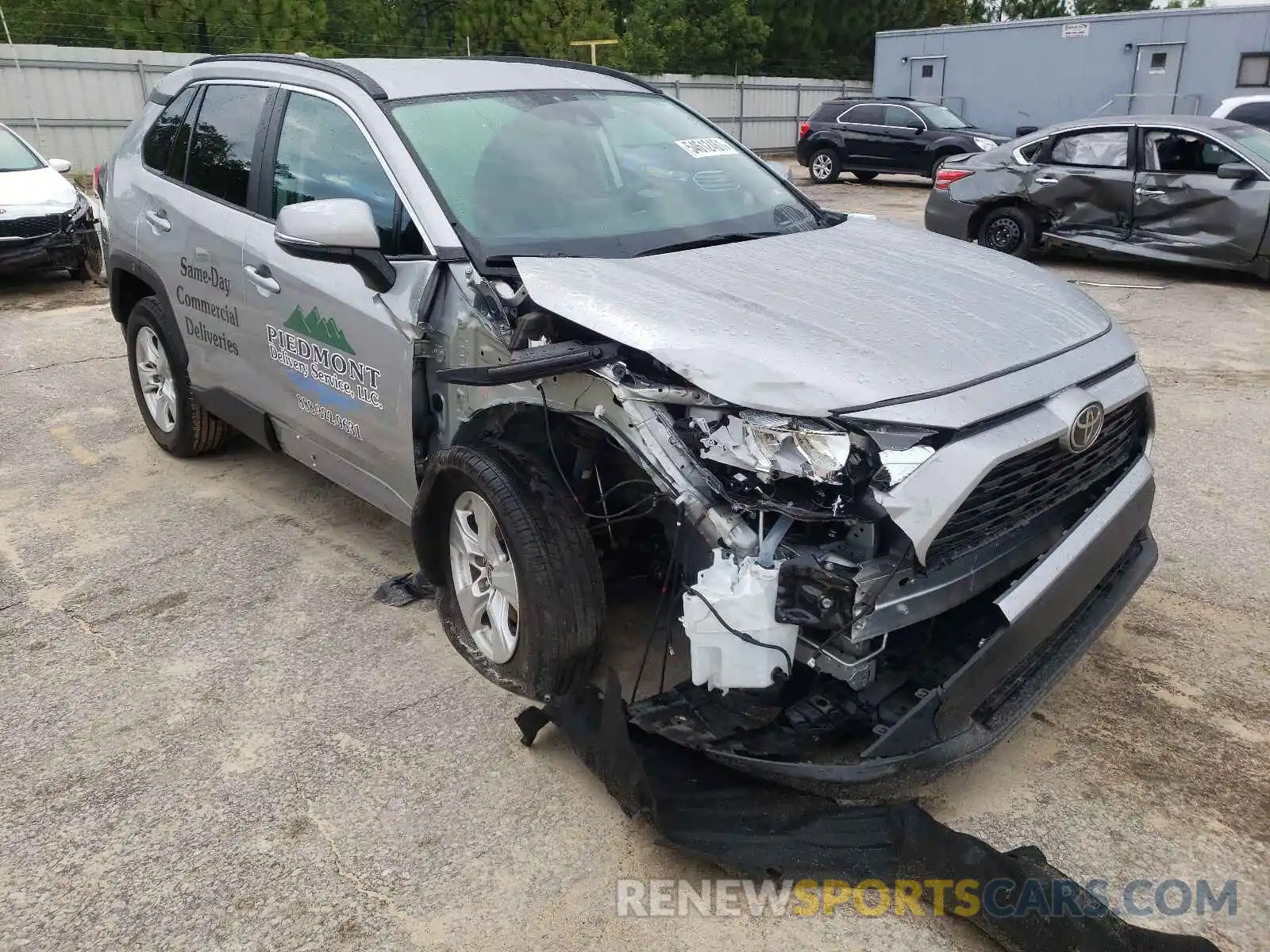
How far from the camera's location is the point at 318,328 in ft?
12.2

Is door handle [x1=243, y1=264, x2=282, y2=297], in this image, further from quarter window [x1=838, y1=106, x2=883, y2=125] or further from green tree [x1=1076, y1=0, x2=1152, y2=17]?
green tree [x1=1076, y1=0, x2=1152, y2=17]

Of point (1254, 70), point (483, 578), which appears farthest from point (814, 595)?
point (1254, 70)

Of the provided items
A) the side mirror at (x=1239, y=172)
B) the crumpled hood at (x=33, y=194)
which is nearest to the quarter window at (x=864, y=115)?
the side mirror at (x=1239, y=172)

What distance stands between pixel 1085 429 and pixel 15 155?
11.4m

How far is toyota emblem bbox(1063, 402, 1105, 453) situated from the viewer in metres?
2.67

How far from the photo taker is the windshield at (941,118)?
1920 centimetres

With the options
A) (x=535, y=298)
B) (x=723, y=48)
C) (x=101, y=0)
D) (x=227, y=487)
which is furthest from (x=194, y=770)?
(x=723, y=48)

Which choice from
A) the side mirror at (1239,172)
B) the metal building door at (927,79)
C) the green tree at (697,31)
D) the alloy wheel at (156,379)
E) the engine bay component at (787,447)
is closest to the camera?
the engine bay component at (787,447)

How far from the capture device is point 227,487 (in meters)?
5.18

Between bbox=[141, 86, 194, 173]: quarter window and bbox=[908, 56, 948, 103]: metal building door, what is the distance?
72.7 ft

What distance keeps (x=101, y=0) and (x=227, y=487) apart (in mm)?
20591

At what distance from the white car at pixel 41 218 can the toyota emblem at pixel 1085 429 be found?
33.2 ft

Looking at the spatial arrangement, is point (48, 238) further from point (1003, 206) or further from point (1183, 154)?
point (1183, 154)

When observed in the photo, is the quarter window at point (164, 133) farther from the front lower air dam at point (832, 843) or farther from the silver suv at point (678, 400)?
the front lower air dam at point (832, 843)
